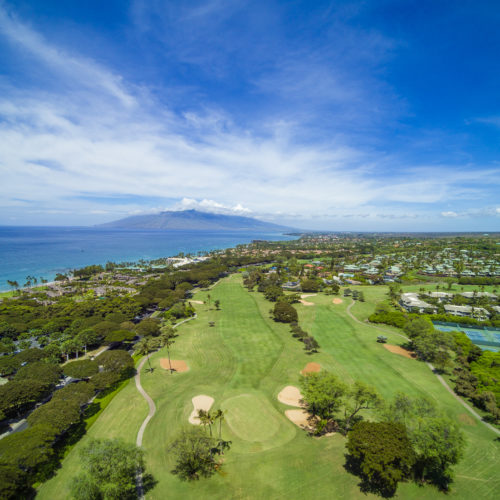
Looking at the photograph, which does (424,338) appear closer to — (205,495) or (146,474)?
(205,495)

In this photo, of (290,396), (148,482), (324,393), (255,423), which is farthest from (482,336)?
(148,482)

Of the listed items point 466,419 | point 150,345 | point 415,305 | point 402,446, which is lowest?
point 150,345

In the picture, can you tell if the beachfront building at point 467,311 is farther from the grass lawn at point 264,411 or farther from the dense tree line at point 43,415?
the dense tree line at point 43,415

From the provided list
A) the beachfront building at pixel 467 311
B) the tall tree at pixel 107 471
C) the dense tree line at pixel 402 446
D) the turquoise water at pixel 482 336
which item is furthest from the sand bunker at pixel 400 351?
the tall tree at pixel 107 471

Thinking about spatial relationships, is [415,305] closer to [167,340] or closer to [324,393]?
[324,393]

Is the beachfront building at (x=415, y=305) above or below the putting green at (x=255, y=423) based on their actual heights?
above
